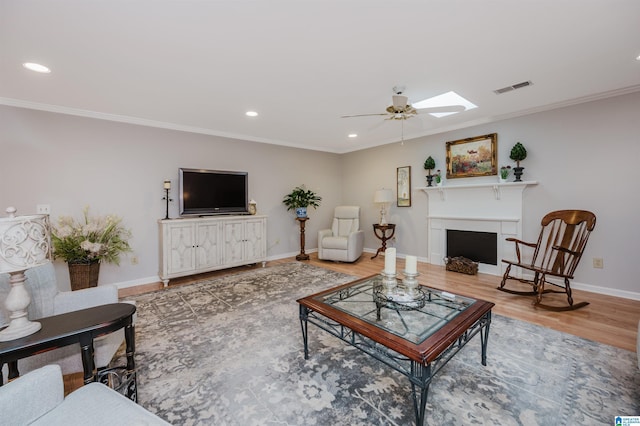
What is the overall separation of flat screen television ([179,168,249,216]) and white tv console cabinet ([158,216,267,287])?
0.23 m

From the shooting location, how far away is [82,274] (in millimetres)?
3014

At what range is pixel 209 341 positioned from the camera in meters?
2.27

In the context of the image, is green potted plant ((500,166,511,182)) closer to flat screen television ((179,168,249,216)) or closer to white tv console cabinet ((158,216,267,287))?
white tv console cabinet ((158,216,267,287))

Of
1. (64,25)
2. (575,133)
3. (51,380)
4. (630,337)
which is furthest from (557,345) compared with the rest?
(64,25)

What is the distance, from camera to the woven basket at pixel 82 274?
3.00 m

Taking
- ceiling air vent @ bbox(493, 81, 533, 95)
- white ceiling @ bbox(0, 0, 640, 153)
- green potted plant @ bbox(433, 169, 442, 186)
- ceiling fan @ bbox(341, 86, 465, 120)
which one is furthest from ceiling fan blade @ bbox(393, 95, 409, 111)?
green potted plant @ bbox(433, 169, 442, 186)

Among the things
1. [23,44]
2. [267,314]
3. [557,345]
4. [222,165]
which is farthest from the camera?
[222,165]

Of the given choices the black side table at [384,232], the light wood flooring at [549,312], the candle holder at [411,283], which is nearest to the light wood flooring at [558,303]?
the light wood flooring at [549,312]

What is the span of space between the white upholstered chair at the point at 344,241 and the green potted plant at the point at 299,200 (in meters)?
0.63

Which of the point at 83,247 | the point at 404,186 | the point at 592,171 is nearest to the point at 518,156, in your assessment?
the point at 592,171

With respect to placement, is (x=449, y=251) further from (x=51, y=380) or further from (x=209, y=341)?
(x=51, y=380)

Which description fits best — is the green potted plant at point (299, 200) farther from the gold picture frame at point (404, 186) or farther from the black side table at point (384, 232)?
the gold picture frame at point (404, 186)

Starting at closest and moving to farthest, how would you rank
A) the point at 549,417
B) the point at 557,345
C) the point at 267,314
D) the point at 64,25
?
1. the point at 549,417
2. the point at 64,25
3. the point at 557,345
4. the point at 267,314

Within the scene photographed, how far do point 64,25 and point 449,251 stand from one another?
5.30 m
